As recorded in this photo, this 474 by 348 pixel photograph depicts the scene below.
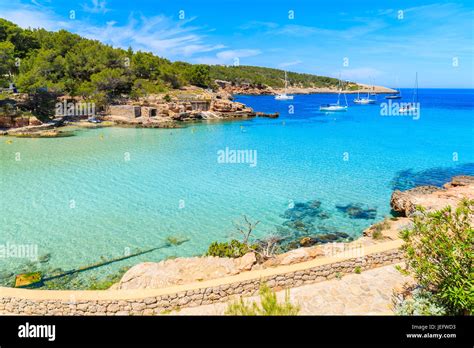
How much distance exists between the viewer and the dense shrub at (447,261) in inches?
257

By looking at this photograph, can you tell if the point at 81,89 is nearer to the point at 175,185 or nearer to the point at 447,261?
the point at 175,185

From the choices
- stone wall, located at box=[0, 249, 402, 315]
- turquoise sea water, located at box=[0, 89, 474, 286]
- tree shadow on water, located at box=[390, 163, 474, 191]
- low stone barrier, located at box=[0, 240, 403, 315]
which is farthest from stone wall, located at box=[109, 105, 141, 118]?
stone wall, located at box=[0, 249, 402, 315]

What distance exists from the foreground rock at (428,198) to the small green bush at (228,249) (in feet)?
27.2

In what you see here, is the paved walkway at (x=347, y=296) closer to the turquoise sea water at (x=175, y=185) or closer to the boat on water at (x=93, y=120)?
the turquoise sea water at (x=175, y=185)

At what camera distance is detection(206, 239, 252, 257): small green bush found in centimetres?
1148

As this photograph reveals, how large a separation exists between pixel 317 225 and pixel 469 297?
8.68 metres

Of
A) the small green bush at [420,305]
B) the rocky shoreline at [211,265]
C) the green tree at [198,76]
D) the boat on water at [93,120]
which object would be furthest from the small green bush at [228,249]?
the green tree at [198,76]

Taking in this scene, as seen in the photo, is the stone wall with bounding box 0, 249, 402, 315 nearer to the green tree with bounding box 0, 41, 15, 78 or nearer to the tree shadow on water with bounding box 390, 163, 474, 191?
the tree shadow on water with bounding box 390, 163, 474, 191

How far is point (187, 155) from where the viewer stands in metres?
28.9

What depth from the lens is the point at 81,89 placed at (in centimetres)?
5131

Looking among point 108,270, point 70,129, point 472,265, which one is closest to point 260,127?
point 70,129

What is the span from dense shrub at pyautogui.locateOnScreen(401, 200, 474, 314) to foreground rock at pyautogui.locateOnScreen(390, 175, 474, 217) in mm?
7826

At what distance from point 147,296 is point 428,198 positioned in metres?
14.4

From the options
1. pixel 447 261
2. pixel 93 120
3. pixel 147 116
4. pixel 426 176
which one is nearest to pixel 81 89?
pixel 93 120
